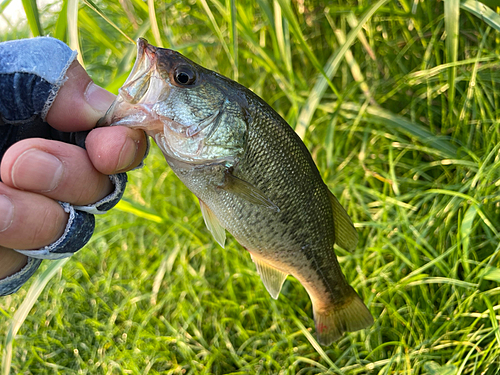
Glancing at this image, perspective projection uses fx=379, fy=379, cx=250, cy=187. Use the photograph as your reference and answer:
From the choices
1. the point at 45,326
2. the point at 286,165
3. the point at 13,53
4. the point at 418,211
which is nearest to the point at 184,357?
the point at 45,326

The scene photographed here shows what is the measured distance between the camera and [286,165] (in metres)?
1.15

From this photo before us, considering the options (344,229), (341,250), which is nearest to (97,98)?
(344,229)

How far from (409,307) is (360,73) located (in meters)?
1.26

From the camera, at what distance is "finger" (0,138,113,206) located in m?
0.90

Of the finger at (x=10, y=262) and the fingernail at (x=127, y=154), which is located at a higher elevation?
the fingernail at (x=127, y=154)

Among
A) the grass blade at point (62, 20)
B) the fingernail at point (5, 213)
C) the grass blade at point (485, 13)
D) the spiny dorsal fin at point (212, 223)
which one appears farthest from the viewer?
the grass blade at point (485, 13)

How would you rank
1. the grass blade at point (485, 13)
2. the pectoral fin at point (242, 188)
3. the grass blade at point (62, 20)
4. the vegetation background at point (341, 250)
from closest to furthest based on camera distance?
the pectoral fin at point (242, 188) → the grass blade at point (62, 20) → the grass blade at point (485, 13) → the vegetation background at point (341, 250)

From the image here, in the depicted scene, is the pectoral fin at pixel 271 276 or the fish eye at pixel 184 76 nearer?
the fish eye at pixel 184 76

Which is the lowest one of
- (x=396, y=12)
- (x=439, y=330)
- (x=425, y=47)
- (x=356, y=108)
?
(x=439, y=330)

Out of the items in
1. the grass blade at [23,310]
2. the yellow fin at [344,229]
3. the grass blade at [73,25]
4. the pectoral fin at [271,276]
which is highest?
the grass blade at [73,25]

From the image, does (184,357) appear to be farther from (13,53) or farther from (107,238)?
(13,53)

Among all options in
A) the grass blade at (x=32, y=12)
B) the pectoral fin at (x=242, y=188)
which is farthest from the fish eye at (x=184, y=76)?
the grass blade at (x=32, y=12)

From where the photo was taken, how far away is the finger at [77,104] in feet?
3.51

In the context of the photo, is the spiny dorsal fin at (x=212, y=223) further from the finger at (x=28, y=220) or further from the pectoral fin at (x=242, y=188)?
the finger at (x=28, y=220)
